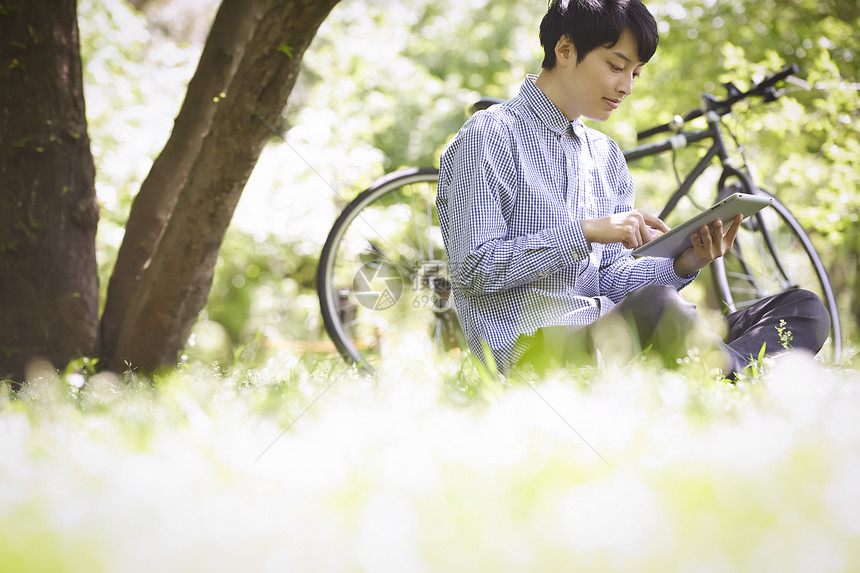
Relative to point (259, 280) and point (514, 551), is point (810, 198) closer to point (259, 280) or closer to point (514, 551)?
point (259, 280)

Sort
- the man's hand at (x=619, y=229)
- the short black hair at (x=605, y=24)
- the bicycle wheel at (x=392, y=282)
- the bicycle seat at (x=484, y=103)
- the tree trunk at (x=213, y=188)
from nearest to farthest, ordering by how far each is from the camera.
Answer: the man's hand at (x=619, y=229) < the short black hair at (x=605, y=24) < the tree trunk at (x=213, y=188) < the bicycle seat at (x=484, y=103) < the bicycle wheel at (x=392, y=282)

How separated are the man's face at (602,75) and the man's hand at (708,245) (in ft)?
1.33

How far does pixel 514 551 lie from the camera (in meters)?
0.86

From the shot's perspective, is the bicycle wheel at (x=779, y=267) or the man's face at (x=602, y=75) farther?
the bicycle wheel at (x=779, y=267)

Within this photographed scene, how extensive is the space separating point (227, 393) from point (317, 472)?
800 millimetres

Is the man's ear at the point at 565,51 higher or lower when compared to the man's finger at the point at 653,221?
higher

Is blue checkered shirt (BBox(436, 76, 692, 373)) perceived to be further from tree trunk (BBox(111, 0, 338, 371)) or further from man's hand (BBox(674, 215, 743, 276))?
tree trunk (BBox(111, 0, 338, 371))

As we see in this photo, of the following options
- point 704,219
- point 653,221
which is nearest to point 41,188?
point 653,221

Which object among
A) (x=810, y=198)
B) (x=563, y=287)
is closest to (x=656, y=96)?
(x=810, y=198)

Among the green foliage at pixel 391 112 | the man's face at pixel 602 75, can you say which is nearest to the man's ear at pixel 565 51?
the man's face at pixel 602 75

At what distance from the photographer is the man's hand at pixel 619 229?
1767 millimetres

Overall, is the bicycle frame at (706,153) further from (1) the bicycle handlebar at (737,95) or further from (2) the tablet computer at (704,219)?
(2) the tablet computer at (704,219)

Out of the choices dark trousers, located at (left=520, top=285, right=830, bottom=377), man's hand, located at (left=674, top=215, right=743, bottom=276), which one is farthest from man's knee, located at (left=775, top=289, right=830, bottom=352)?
man's hand, located at (left=674, top=215, right=743, bottom=276)

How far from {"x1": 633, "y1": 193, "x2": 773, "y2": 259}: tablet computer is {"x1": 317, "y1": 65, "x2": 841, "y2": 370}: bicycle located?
0.75 meters
